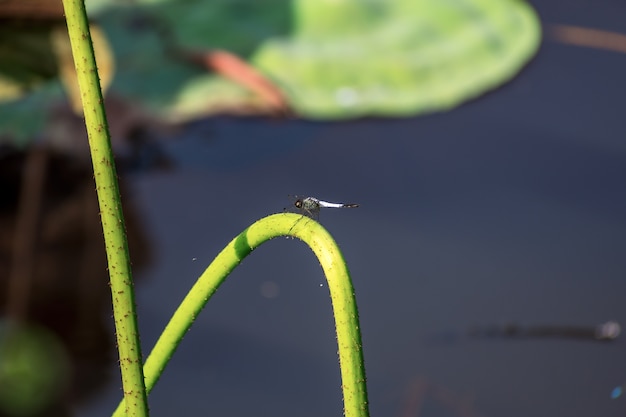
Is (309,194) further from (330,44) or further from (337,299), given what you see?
(337,299)

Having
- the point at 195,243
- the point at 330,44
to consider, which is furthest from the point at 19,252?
the point at 330,44

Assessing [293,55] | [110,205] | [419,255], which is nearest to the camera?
[110,205]

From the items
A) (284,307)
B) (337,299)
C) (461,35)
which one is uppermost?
(461,35)

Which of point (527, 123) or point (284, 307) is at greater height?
point (527, 123)

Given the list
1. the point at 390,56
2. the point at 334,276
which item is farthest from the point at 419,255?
the point at 334,276

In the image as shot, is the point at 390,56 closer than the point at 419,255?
No

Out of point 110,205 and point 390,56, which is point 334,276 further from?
point 390,56

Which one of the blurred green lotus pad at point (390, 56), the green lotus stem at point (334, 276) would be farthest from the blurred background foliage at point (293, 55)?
the green lotus stem at point (334, 276)
